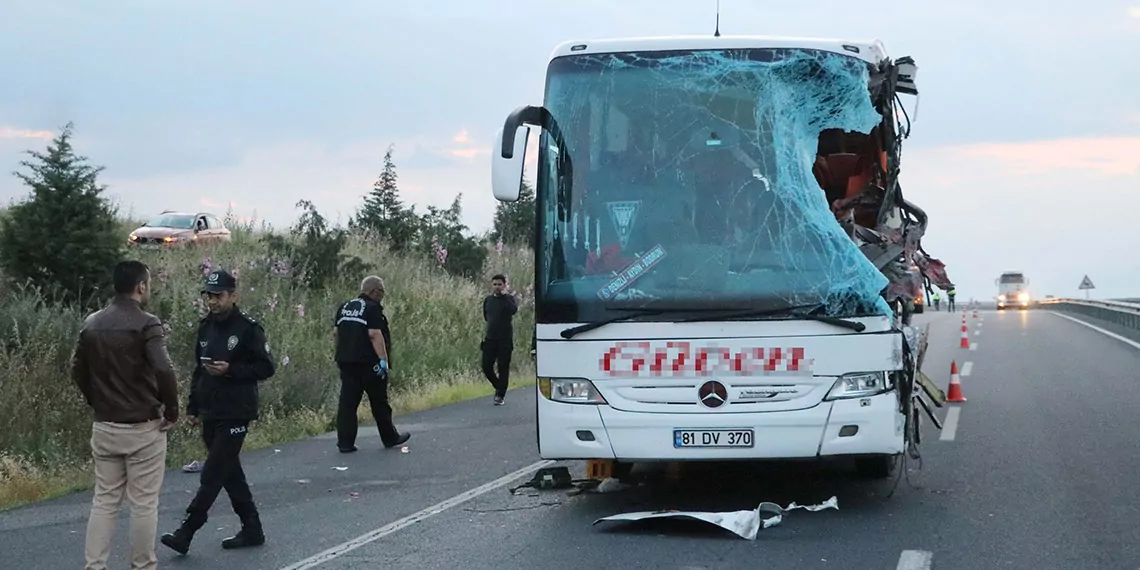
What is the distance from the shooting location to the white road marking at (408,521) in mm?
7941

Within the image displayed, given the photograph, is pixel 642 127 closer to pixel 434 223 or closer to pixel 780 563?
pixel 780 563

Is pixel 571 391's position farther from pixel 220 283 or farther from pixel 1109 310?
pixel 1109 310

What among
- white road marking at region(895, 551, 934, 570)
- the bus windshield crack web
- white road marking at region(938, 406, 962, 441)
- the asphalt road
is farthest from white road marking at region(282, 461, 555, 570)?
white road marking at region(938, 406, 962, 441)

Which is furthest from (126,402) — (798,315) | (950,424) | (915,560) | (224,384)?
(950,424)

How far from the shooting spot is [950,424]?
14602 mm

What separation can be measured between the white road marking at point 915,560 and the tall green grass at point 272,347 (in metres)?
7.32

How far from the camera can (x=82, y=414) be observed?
15.8m

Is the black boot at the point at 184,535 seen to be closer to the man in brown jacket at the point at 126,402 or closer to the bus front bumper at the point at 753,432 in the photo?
the man in brown jacket at the point at 126,402

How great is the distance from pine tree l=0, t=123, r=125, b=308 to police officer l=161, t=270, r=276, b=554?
1343cm

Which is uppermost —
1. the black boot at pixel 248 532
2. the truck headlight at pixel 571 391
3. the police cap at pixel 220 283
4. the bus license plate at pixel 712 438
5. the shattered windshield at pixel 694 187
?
the shattered windshield at pixel 694 187

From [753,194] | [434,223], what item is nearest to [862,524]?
[753,194]

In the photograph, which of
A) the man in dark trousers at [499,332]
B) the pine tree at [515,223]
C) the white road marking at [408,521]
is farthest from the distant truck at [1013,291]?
the white road marking at [408,521]

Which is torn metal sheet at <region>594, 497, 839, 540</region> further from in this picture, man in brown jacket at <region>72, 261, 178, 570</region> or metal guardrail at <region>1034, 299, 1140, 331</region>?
metal guardrail at <region>1034, 299, 1140, 331</region>

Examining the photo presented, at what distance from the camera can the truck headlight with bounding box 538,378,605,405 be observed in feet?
28.9
